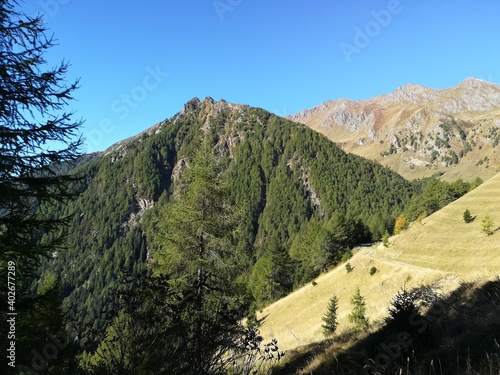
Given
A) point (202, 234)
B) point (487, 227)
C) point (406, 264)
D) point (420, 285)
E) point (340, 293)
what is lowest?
point (340, 293)

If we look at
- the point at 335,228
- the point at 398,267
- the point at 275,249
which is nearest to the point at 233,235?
the point at 398,267

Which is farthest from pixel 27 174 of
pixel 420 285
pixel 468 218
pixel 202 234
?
pixel 468 218

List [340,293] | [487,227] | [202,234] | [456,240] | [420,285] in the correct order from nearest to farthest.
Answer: [202,234], [420,285], [487,227], [456,240], [340,293]

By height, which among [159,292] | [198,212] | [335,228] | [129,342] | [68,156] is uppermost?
[68,156]

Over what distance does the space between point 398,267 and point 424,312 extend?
113 ft

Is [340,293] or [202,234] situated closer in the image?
[202,234]

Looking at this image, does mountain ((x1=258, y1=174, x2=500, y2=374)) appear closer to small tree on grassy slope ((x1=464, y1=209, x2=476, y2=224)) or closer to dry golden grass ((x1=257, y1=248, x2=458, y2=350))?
dry golden grass ((x1=257, y1=248, x2=458, y2=350))

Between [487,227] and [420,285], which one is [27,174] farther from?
[487,227]

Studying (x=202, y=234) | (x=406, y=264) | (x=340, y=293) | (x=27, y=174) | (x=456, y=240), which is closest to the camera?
(x=27, y=174)

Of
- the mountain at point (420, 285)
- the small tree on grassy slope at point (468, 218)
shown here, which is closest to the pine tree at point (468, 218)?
the small tree on grassy slope at point (468, 218)

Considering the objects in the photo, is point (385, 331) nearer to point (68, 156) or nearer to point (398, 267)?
point (68, 156)

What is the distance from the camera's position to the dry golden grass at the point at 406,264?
33469 mm

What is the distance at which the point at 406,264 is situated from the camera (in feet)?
130

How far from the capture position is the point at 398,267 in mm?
39562
